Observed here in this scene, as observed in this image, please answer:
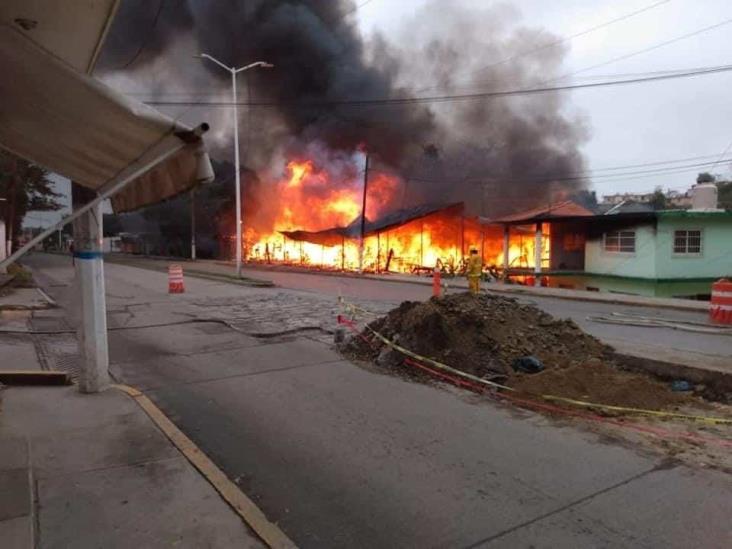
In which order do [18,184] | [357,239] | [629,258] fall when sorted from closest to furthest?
[629,258], [18,184], [357,239]

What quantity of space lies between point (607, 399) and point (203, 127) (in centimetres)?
457

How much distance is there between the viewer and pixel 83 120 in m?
3.46

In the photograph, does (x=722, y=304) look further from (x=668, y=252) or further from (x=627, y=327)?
(x=668, y=252)

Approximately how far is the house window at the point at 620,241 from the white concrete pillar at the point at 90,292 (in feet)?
69.7

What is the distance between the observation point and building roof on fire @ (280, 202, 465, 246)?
30.2 metres

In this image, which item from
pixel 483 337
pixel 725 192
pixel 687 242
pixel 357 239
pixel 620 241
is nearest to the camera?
pixel 483 337

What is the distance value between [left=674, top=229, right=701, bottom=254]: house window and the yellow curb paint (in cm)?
2131

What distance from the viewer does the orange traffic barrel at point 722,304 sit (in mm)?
11359

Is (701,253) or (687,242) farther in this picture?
(701,253)

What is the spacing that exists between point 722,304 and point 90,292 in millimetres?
11294

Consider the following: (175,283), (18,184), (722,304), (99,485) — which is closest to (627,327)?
(722,304)

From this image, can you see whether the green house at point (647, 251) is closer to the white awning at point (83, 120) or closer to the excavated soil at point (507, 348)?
the excavated soil at point (507, 348)

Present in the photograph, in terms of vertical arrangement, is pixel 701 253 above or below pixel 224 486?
above

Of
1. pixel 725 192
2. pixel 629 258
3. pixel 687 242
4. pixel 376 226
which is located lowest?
pixel 629 258
